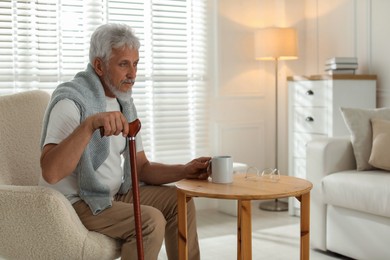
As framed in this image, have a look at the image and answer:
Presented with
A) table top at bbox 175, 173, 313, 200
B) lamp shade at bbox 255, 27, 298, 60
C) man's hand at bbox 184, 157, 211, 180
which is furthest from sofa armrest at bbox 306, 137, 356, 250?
lamp shade at bbox 255, 27, 298, 60

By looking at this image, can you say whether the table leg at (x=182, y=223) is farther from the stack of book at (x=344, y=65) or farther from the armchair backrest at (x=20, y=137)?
the stack of book at (x=344, y=65)

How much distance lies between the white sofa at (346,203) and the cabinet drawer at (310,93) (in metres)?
0.83

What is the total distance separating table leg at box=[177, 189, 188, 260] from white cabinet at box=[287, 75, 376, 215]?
2028 mm

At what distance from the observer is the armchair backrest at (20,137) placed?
2.33 meters

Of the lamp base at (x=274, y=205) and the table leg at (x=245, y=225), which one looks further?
the lamp base at (x=274, y=205)

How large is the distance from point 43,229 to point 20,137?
1.84 feet

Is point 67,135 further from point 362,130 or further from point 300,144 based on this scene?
point 300,144

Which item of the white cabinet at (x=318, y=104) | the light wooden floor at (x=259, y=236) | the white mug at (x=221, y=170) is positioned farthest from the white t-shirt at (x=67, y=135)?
the white cabinet at (x=318, y=104)

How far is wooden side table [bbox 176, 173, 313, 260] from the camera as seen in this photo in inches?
80.4

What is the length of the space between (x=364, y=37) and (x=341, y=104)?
59 cm

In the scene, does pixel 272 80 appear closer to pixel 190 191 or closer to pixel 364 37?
pixel 364 37

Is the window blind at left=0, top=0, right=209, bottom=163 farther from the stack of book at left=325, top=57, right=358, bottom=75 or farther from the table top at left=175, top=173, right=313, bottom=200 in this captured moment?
the table top at left=175, top=173, right=313, bottom=200

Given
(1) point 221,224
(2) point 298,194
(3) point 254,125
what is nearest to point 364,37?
(3) point 254,125

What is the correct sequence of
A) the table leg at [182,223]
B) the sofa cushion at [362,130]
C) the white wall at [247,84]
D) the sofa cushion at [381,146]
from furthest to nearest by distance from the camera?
the white wall at [247,84] → the sofa cushion at [362,130] → the sofa cushion at [381,146] → the table leg at [182,223]
